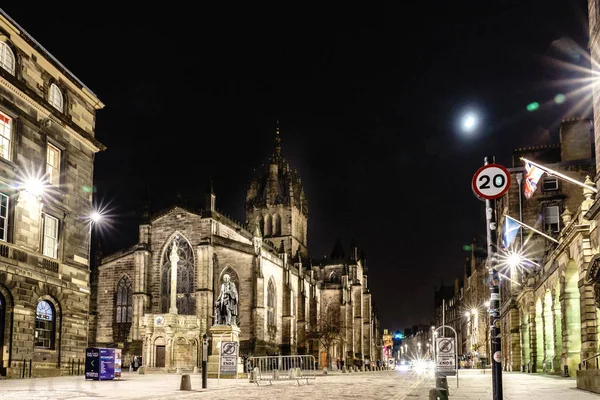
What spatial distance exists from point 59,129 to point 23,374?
35.7ft

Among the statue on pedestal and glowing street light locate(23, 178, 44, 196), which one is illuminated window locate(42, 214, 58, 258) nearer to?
glowing street light locate(23, 178, 44, 196)

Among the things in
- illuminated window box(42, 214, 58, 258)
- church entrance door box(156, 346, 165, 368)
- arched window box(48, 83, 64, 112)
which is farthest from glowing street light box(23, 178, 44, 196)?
church entrance door box(156, 346, 165, 368)

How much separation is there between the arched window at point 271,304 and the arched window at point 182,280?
9116 millimetres

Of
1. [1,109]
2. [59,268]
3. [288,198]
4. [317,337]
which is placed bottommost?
[317,337]

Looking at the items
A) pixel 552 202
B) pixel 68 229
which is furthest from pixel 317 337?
pixel 68 229

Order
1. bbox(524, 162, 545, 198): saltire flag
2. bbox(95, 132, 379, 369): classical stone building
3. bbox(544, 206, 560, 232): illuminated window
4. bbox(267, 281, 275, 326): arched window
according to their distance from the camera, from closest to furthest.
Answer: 1. bbox(524, 162, 545, 198): saltire flag
2. bbox(544, 206, 560, 232): illuminated window
3. bbox(95, 132, 379, 369): classical stone building
4. bbox(267, 281, 275, 326): arched window

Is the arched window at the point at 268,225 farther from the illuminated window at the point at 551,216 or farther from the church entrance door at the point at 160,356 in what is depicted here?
the illuminated window at the point at 551,216

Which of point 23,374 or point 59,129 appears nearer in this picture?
point 23,374

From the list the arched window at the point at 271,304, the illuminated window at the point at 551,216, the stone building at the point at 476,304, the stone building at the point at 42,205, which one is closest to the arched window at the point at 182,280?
the arched window at the point at 271,304

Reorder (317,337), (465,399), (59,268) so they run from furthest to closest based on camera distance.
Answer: (317,337) → (59,268) → (465,399)

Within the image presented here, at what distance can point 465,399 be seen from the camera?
17312 millimetres

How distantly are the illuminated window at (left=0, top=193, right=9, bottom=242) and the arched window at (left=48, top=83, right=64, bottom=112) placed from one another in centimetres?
545

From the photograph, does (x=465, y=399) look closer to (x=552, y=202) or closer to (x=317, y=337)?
(x=552, y=202)

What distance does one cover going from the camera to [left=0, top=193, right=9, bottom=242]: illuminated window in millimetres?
27131
